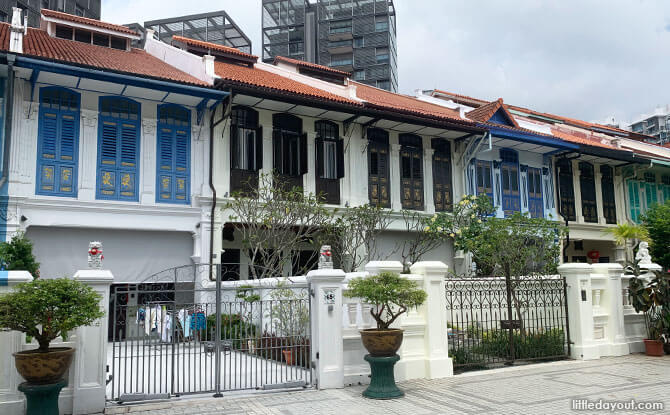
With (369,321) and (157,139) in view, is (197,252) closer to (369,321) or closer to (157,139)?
(157,139)

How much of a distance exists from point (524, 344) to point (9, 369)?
27.4ft

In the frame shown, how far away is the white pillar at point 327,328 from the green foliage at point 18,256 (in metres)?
6.96

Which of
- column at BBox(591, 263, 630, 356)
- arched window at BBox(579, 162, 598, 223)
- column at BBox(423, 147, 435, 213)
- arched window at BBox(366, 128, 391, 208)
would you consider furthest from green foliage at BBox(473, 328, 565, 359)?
arched window at BBox(579, 162, 598, 223)

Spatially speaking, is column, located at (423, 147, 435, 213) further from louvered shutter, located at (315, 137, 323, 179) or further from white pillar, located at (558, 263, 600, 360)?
white pillar, located at (558, 263, 600, 360)


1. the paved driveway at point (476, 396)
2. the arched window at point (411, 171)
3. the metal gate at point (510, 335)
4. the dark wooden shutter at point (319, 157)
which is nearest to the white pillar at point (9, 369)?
the paved driveway at point (476, 396)

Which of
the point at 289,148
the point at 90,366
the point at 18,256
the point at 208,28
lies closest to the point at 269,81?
the point at 289,148

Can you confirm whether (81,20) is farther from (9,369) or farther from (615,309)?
(615,309)

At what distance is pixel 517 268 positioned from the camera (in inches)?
534

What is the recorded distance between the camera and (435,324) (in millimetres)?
9211

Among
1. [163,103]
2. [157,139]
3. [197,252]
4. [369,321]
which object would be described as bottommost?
[369,321]

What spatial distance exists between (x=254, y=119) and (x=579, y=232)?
1380cm

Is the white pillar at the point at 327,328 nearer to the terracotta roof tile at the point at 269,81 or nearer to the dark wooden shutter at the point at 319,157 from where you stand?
the terracotta roof tile at the point at 269,81

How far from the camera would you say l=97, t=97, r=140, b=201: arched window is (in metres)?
14.1

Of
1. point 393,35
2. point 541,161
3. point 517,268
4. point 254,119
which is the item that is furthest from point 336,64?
point 517,268
